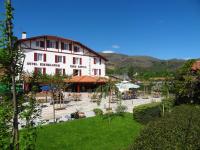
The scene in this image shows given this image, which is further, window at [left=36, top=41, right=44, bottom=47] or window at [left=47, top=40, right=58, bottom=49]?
window at [left=47, top=40, right=58, bottom=49]

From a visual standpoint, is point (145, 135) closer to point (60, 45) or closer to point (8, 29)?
point (8, 29)

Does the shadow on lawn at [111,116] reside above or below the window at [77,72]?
below

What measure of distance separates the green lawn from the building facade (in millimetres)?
27323

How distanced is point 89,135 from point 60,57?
36293 millimetres

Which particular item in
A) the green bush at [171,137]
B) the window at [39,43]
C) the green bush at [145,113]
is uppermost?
the window at [39,43]

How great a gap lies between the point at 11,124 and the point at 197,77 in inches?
504

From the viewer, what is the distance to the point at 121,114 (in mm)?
19734

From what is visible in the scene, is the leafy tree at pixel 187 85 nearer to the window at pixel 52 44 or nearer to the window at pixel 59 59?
the window at pixel 52 44

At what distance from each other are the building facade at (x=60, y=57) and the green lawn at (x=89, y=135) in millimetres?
27323

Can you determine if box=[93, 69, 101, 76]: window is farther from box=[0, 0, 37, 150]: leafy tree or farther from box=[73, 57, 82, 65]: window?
box=[0, 0, 37, 150]: leafy tree

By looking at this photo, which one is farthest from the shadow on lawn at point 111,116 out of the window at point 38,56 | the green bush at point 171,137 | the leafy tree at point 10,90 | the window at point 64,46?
the window at point 64,46

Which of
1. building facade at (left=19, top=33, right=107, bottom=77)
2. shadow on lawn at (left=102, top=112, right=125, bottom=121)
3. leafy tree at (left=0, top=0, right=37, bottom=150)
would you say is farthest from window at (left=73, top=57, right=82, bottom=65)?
leafy tree at (left=0, top=0, right=37, bottom=150)

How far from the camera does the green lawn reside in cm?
1172

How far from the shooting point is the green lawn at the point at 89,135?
38.5 ft
